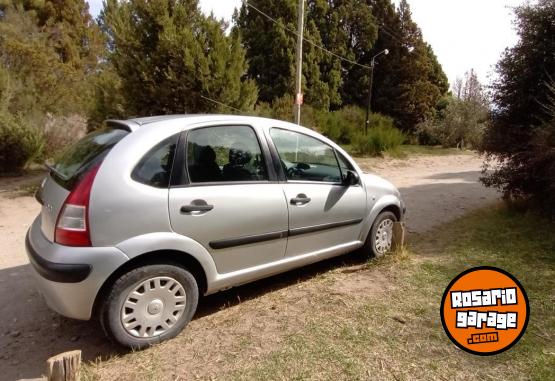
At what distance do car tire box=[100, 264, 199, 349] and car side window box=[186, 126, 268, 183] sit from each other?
73 cm

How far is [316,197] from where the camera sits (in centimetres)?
349

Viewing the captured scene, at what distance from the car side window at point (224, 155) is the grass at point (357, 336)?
117 cm

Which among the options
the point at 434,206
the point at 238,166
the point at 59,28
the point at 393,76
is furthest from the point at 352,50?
the point at 238,166

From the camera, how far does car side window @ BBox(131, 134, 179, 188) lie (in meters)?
2.60

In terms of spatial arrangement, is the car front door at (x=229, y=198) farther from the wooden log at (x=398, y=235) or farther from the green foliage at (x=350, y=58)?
the green foliage at (x=350, y=58)

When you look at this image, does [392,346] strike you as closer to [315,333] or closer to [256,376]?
[315,333]

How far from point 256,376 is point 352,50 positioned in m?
29.2

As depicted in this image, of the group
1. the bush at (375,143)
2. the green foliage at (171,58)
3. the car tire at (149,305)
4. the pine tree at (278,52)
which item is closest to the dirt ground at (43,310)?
the car tire at (149,305)

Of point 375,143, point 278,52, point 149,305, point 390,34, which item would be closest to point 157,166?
point 149,305

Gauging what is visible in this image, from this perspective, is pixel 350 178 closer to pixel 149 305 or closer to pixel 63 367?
pixel 149 305

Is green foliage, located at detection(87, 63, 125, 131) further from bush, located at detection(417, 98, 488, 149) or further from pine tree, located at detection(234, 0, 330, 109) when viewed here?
bush, located at detection(417, 98, 488, 149)

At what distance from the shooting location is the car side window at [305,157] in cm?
339

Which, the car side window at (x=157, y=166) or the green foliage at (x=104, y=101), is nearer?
the car side window at (x=157, y=166)

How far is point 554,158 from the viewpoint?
17.1ft
